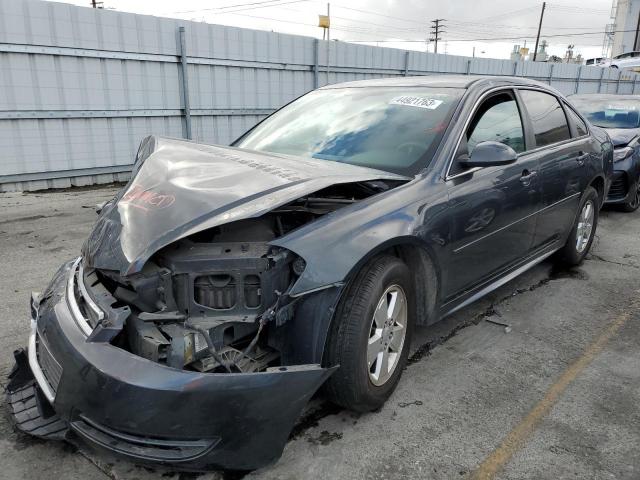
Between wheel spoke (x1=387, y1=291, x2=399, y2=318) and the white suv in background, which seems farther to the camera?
the white suv in background

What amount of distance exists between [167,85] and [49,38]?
2020 mm

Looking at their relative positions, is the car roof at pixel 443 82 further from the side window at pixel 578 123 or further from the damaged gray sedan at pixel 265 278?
the side window at pixel 578 123

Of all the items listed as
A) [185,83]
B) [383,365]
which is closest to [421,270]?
[383,365]

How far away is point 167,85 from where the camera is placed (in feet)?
30.9

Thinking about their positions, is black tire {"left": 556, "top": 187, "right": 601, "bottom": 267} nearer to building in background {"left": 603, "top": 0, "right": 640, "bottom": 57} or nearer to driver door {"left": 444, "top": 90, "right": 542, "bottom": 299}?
driver door {"left": 444, "top": 90, "right": 542, "bottom": 299}

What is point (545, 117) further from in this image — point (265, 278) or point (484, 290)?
point (265, 278)

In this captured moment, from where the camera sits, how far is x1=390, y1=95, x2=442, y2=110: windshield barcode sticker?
3.37m

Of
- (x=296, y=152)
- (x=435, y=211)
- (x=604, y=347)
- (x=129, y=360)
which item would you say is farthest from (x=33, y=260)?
(x=604, y=347)

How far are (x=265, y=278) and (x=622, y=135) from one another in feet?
23.6

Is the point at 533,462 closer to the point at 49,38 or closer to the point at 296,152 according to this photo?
the point at 296,152

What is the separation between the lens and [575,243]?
4.90 meters

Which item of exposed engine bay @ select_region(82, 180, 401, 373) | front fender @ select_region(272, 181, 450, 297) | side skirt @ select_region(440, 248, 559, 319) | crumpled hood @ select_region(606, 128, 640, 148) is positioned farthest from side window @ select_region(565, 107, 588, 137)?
exposed engine bay @ select_region(82, 180, 401, 373)

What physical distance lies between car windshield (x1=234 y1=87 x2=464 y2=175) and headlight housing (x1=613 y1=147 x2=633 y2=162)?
4843 mm

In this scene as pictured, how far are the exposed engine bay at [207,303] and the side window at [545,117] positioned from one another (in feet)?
8.89
